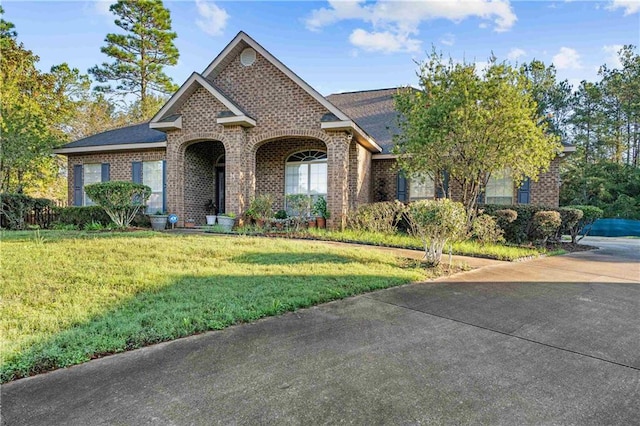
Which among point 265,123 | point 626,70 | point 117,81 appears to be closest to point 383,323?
point 265,123

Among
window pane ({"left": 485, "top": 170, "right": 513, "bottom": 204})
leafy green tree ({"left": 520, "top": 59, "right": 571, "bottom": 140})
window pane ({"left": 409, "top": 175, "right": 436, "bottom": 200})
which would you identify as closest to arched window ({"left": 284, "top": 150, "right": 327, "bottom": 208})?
window pane ({"left": 409, "top": 175, "right": 436, "bottom": 200})

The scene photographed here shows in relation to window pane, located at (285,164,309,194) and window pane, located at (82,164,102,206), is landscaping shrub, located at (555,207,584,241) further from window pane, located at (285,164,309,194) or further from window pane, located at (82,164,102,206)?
window pane, located at (82,164,102,206)

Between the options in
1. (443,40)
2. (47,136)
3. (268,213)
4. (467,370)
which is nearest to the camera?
(467,370)

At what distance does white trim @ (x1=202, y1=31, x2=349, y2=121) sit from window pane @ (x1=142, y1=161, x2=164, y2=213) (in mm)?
4479

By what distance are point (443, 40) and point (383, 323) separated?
1054 cm

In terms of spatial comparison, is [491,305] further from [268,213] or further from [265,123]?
[265,123]

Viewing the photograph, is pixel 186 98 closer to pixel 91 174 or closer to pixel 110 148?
pixel 110 148

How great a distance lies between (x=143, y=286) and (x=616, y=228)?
1027 inches

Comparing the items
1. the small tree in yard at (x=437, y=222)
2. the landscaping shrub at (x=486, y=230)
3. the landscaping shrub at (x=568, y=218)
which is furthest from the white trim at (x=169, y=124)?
the landscaping shrub at (x=568, y=218)

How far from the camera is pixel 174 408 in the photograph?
2.35 m

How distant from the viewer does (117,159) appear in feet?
52.0

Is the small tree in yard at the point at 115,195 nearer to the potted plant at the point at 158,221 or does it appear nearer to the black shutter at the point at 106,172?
the potted plant at the point at 158,221

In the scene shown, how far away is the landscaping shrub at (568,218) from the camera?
11742 mm

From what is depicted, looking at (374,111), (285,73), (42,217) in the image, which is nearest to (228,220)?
(285,73)
